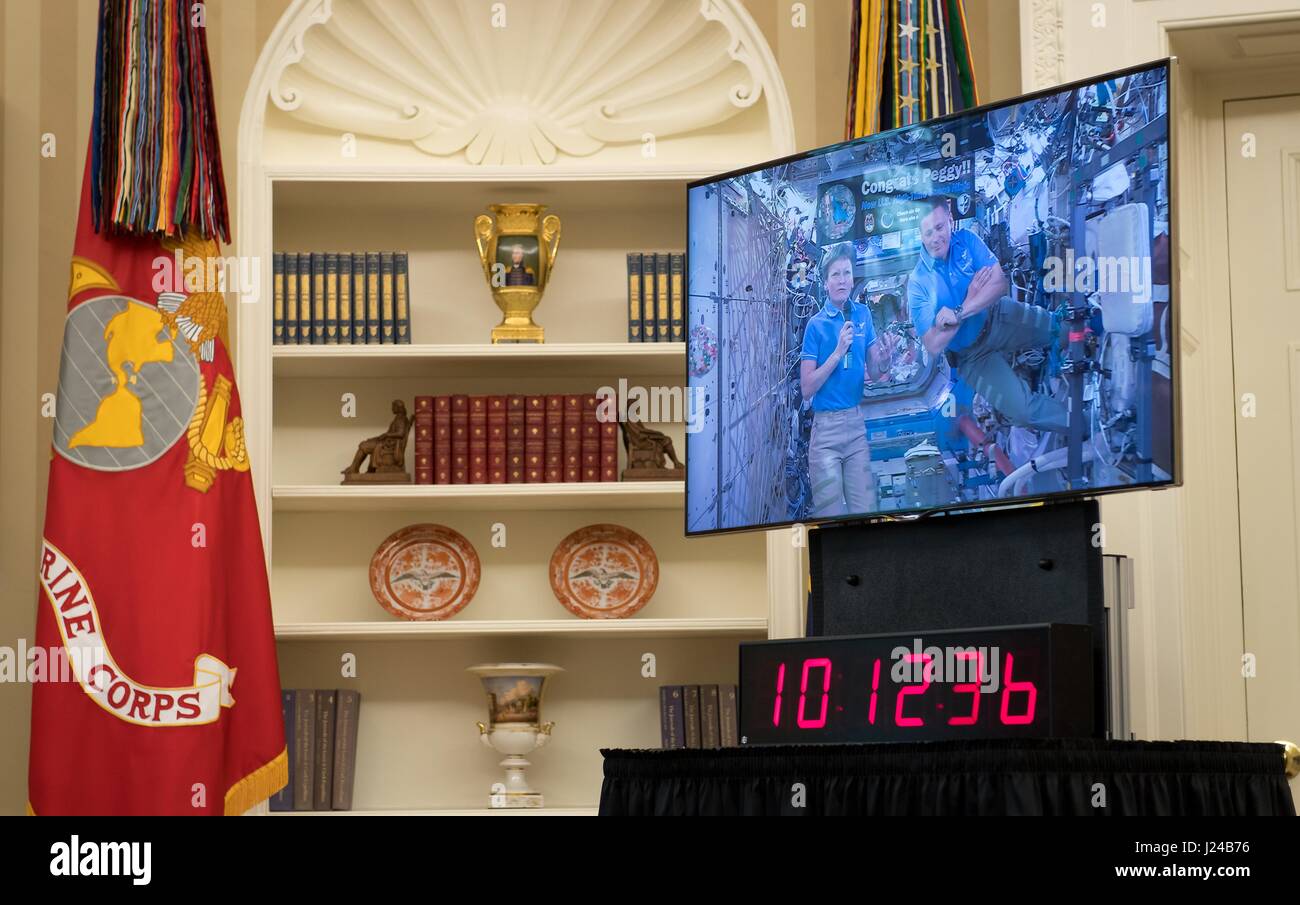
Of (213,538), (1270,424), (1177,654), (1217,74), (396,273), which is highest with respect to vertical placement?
(1217,74)

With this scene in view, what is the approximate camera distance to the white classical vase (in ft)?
12.8

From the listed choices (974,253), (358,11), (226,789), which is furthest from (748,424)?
(358,11)

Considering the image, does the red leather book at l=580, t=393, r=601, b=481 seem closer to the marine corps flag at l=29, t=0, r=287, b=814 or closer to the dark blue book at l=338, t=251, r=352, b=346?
the dark blue book at l=338, t=251, r=352, b=346

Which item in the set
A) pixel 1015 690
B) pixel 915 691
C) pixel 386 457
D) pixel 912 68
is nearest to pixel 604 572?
pixel 386 457

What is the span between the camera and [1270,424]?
12.0ft

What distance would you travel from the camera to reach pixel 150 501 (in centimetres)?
345

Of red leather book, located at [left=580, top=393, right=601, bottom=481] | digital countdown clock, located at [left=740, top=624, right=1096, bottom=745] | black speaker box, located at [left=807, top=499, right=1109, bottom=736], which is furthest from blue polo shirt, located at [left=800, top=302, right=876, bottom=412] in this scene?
red leather book, located at [left=580, top=393, right=601, bottom=481]

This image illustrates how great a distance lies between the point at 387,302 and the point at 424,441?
0.37m

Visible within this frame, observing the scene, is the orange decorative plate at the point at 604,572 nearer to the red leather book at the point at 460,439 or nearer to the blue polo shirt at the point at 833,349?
the red leather book at the point at 460,439

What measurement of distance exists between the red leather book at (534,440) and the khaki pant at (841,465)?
152 centimetres

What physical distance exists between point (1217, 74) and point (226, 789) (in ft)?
9.30

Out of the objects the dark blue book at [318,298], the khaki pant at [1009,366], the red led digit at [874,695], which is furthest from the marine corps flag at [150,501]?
the khaki pant at [1009,366]

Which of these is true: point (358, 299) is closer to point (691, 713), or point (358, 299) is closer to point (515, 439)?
point (515, 439)

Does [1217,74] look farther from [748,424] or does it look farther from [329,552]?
[329,552]
